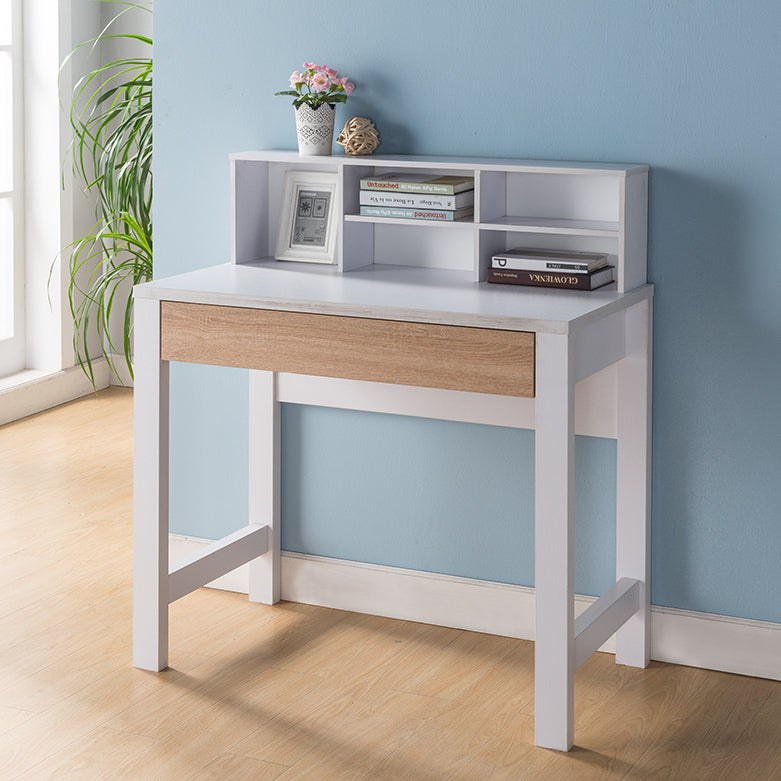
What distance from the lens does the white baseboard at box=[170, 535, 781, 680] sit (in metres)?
2.79

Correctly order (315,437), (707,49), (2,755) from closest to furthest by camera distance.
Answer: (2,755), (707,49), (315,437)

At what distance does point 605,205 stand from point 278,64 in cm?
88

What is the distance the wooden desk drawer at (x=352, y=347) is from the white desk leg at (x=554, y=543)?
5cm

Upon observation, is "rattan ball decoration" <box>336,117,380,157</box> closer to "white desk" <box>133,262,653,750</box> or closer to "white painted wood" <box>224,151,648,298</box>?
"white painted wood" <box>224,151,648,298</box>

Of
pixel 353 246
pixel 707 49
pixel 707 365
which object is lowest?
pixel 707 365

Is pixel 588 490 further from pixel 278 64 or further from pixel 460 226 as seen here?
pixel 278 64

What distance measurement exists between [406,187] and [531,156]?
0.96 ft

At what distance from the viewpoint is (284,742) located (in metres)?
2.48

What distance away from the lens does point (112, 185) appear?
3.93 m

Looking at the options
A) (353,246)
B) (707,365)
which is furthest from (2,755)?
(707,365)

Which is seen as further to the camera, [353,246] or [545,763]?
[353,246]

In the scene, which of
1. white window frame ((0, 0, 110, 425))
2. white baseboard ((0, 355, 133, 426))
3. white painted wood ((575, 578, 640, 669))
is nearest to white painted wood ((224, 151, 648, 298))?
white painted wood ((575, 578, 640, 669))

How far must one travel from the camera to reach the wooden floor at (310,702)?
94.3 inches

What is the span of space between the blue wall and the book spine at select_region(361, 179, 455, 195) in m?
0.17
